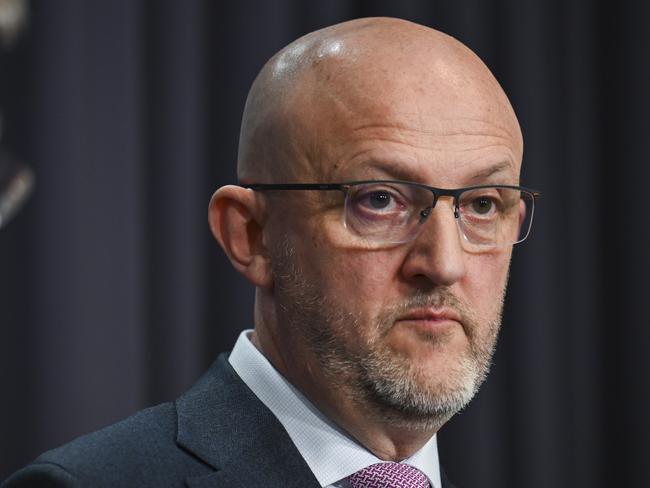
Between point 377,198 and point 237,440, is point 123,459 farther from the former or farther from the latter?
point 377,198

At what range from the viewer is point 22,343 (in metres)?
2.03

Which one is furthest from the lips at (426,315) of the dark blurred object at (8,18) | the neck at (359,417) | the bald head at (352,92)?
the dark blurred object at (8,18)

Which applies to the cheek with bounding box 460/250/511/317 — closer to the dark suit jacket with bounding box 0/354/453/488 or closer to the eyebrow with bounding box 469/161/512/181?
the eyebrow with bounding box 469/161/512/181

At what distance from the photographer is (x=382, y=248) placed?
1.42 m

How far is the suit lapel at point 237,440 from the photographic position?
142cm

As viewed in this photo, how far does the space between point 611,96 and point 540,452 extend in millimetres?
928

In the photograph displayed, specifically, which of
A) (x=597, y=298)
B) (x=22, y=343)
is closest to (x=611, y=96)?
(x=597, y=298)

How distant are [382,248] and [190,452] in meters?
0.39

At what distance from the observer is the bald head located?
1.44m

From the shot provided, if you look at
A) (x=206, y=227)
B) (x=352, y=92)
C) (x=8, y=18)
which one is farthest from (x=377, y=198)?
(x=206, y=227)

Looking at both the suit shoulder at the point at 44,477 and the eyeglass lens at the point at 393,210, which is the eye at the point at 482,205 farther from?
the suit shoulder at the point at 44,477

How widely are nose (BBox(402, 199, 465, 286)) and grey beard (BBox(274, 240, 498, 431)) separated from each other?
3cm

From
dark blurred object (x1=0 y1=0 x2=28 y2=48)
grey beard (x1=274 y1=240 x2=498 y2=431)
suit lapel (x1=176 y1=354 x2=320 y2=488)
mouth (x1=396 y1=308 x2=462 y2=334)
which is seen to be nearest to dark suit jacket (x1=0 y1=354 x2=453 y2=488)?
suit lapel (x1=176 y1=354 x2=320 y2=488)

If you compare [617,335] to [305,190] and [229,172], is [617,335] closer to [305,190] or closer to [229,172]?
[229,172]
